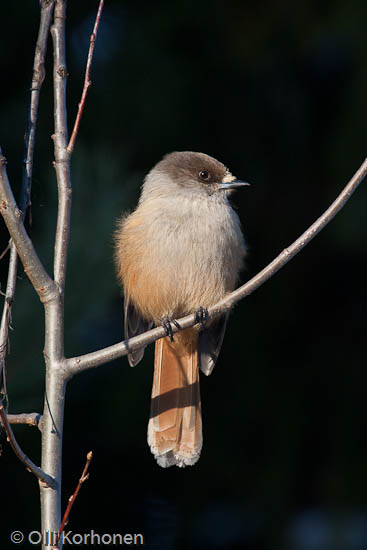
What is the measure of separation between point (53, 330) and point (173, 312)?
1.46m

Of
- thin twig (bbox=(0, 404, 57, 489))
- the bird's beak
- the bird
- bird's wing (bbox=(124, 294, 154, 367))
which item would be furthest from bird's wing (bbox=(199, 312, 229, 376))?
thin twig (bbox=(0, 404, 57, 489))

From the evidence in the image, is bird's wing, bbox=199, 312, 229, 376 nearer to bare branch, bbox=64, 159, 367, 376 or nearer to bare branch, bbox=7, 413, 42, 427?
bare branch, bbox=64, 159, 367, 376

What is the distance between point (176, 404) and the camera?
381 centimetres

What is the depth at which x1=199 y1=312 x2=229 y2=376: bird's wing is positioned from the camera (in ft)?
12.9

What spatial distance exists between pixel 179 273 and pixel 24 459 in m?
1.66

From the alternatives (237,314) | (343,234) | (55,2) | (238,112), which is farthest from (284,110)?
(55,2)

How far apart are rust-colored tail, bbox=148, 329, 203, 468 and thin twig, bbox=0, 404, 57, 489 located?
147cm

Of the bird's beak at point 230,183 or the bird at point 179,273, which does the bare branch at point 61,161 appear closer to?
the bird at point 179,273

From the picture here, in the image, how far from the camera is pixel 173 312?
3793mm

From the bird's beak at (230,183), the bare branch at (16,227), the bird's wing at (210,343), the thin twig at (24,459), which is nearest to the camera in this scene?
the thin twig at (24,459)

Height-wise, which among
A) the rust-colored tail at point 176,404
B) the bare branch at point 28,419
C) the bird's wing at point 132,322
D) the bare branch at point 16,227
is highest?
the bare branch at point 16,227

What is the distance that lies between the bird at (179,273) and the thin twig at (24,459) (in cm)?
132

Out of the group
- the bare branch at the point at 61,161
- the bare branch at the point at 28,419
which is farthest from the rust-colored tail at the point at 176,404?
the bare branch at the point at 61,161

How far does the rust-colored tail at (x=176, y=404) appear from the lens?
3658 mm
